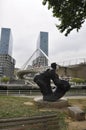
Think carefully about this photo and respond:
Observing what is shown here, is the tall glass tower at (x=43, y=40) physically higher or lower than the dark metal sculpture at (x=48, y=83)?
higher

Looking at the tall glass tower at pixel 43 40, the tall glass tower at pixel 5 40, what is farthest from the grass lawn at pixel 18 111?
the tall glass tower at pixel 5 40

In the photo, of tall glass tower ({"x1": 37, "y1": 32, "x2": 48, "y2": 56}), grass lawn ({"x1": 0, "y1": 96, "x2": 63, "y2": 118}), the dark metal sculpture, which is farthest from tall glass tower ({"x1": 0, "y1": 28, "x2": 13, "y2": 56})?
grass lawn ({"x1": 0, "y1": 96, "x2": 63, "y2": 118})

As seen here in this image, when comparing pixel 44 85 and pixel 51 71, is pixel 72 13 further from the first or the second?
pixel 44 85

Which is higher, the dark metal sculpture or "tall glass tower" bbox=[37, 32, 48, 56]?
"tall glass tower" bbox=[37, 32, 48, 56]

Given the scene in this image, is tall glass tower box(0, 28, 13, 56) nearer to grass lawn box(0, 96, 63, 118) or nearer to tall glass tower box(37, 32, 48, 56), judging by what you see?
tall glass tower box(37, 32, 48, 56)

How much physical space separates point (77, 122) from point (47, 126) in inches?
160

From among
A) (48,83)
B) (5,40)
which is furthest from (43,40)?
(48,83)

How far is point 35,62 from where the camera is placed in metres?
124

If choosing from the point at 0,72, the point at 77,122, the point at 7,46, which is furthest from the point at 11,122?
the point at 7,46

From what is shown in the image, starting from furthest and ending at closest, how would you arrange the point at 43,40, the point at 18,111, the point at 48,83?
1. the point at 43,40
2. the point at 48,83
3. the point at 18,111

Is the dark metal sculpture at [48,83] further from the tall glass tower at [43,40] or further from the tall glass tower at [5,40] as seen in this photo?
the tall glass tower at [5,40]

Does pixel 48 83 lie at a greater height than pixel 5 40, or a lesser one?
lesser

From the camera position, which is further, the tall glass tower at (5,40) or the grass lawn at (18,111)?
the tall glass tower at (5,40)

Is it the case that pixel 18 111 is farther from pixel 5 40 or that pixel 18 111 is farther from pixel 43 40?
pixel 5 40
